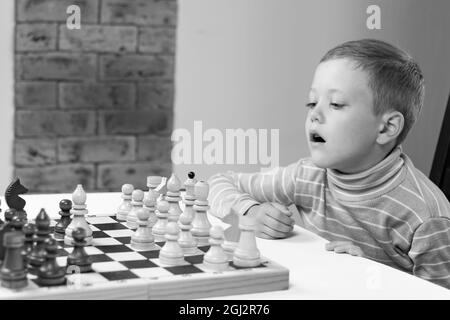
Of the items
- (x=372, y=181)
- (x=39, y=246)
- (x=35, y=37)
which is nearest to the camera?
(x=39, y=246)

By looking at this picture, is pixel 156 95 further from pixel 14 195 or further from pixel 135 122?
pixel 14 195

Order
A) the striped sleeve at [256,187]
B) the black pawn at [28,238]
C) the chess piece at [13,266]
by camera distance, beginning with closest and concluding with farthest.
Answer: the chess piece at [13,266], the black pawn at [28,238], the striped sleeve at [256,187]

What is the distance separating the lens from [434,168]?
2.48 metres

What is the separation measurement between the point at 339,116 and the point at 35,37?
1.58 m

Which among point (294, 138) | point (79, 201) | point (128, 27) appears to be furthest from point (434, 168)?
point (79, 201)

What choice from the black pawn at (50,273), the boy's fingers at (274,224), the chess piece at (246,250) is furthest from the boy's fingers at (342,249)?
the black pawn at (50,273)

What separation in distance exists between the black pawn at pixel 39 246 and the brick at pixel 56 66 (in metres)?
1.83

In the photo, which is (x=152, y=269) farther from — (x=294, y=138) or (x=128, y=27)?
(x=294, y=138)

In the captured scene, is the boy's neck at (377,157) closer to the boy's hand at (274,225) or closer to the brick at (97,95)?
the boy's hand at (274,225)

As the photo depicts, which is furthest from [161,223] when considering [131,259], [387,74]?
[387,74]

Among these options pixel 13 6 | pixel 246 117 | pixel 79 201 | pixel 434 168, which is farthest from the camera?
pixel 246 117

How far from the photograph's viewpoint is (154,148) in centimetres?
307

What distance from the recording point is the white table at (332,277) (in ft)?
3.62

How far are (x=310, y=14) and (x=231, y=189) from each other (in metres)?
1.61
